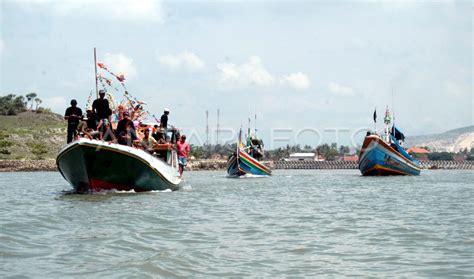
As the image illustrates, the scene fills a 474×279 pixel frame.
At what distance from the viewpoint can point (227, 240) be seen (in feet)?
39.3

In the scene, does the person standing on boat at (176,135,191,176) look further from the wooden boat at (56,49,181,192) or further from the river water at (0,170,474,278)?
the river water at (0,170,474,278)

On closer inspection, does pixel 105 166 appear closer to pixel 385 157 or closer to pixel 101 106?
pixel 101 106

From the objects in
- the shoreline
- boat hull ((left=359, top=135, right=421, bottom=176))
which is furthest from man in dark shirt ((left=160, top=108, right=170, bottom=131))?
the shoreline

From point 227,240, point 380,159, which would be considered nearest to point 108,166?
point 227,240

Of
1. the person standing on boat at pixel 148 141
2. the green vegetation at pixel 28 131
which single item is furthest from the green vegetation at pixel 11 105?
the person standing on boat at pixel 148 141

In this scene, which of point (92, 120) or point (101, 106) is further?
point (92, 120)

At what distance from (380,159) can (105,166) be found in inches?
1264

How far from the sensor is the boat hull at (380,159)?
4894cm

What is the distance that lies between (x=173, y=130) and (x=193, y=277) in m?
18.2

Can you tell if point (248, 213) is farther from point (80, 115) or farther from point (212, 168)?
point (212, 168)

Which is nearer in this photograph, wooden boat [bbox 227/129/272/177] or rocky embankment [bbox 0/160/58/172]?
wooden boat [bbox 227/129/272/177]

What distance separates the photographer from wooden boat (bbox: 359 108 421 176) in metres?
49.0

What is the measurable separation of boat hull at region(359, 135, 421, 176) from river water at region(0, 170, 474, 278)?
30.7 meters

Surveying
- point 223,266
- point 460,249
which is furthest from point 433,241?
point 223,266
